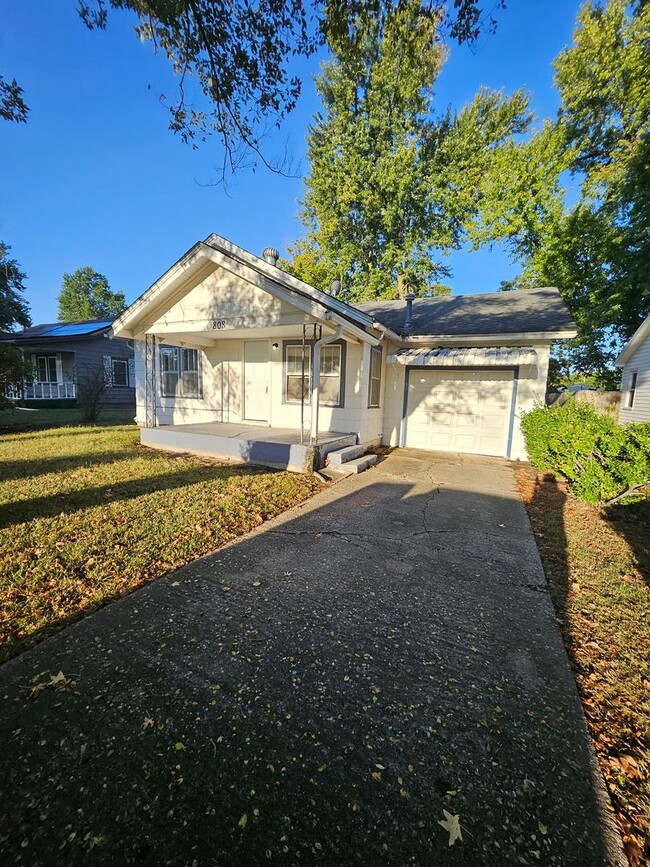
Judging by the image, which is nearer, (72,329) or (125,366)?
(72,329)

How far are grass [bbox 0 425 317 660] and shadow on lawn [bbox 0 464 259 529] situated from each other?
0.6 inches

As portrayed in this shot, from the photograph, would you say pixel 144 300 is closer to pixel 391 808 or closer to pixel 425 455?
pixel 425 455

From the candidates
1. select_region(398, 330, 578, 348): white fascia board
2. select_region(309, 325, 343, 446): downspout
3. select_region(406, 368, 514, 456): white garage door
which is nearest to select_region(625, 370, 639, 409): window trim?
select_region(398, 330, 578, 348): white fascia board

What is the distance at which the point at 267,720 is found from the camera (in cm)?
198

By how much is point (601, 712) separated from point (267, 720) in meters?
1.90

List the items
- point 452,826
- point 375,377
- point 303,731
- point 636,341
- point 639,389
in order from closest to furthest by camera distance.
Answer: point 452,826, point 303,731, point 375,377, point 639,389, point 636,341

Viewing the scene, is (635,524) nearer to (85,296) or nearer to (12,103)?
(12,103)

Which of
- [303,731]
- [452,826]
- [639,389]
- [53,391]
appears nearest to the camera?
[452,826]

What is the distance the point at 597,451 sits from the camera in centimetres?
585

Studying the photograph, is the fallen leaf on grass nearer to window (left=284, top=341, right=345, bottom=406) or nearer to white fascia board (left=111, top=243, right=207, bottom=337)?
window (left=284, top=341, right=345, bottom=406)

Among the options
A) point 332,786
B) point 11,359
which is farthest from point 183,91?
point 11,359

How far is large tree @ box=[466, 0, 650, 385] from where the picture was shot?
1605 cm

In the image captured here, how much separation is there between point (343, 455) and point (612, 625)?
212 inches

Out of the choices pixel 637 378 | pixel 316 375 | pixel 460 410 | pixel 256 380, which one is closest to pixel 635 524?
pixel 460 410
